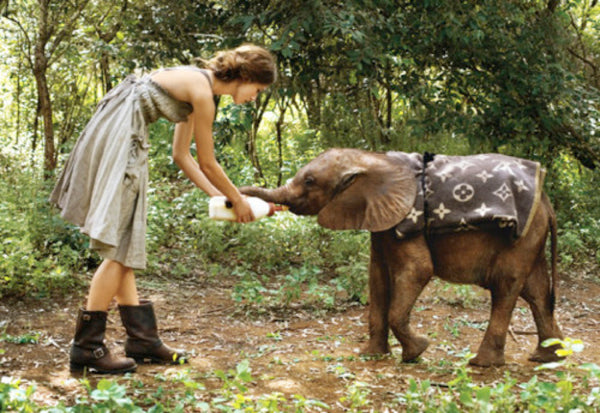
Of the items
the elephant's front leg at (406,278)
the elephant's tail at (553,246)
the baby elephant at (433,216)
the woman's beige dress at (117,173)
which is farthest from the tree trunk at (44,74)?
the elephant's tail at (553,246)

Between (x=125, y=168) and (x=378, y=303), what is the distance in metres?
1.81

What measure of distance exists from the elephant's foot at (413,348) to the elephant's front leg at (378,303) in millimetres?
264

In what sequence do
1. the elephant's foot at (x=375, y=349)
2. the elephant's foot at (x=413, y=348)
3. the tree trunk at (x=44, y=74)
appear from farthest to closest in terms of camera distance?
1. the tree trunk at (x=44, y=74)
2. the elephant's foot at (x=375, y=349)
3. the elephant's foot at (x=413, y=348)

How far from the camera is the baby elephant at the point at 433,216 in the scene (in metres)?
4.16

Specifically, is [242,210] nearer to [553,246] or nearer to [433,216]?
[433,216]

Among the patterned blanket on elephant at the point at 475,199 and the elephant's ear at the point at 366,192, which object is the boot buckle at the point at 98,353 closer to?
the elephant's ear at the point at 366,192

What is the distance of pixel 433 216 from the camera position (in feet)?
13.8

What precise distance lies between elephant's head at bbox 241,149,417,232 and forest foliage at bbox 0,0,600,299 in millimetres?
1743

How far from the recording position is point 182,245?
7836mm

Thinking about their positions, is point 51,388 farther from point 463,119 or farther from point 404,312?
point 463,119

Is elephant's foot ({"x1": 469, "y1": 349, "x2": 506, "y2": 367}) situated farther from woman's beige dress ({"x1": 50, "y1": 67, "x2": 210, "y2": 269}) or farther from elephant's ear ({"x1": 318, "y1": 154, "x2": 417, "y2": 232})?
woman's beige dress ({"x1": 50, "y1": 67, "x2": 210, "y2": 269})

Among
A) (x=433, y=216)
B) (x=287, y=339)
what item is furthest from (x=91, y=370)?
(x=433, y=216)

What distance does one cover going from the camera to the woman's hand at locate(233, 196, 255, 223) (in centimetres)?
412

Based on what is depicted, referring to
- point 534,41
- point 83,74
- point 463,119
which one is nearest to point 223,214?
point 463,119
